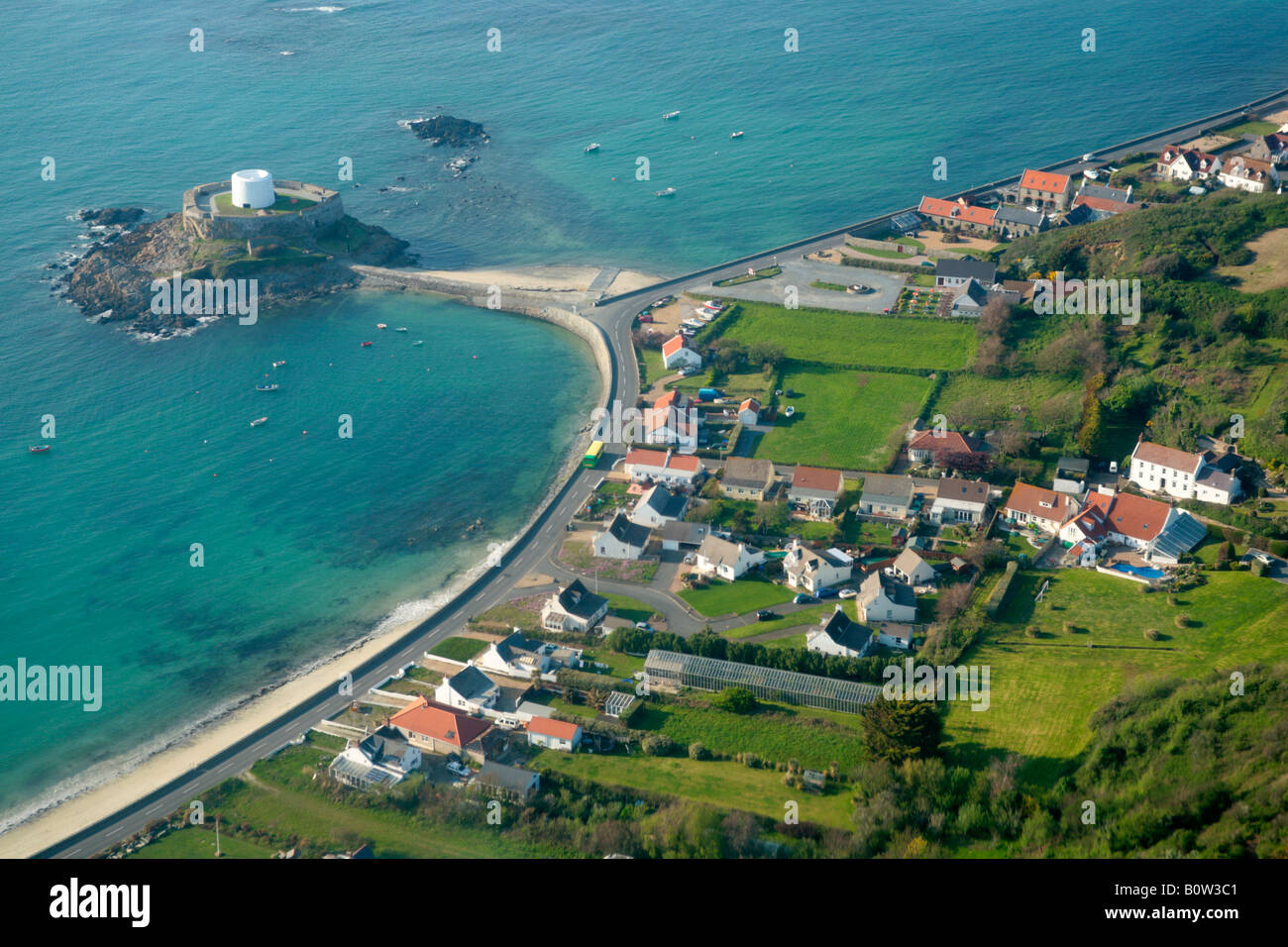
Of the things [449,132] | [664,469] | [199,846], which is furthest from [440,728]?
[449,132]

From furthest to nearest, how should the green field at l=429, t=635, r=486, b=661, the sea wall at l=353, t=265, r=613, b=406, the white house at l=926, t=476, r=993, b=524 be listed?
the sea wall at l=353, t=265, r=613, b=406 → the white house at l=926, t=476, r=993, b=524 → the green field at l=429, t=635, r=486, b=661

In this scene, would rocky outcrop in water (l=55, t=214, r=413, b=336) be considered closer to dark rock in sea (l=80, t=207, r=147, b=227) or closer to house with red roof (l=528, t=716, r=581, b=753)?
dark rock in sea (l=80, t=207, r=147, b=227)

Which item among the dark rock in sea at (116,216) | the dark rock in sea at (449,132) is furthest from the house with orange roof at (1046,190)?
the dark rock in sea at (116,216)

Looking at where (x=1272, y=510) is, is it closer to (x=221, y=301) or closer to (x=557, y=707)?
(x=557, y=707)

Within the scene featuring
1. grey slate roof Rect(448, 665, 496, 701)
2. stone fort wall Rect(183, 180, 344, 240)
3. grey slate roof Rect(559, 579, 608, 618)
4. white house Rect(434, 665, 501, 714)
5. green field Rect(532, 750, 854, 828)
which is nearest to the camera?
green field Rect(532, 750, 854, 828)

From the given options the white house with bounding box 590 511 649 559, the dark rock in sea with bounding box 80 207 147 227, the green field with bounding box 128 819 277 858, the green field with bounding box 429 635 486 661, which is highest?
the dark rock in sea with bounding box 80 207 147 227

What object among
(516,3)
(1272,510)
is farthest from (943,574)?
(516,3)

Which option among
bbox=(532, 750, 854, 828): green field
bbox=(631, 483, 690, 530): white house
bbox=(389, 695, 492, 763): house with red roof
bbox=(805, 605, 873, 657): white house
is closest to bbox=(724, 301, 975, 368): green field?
bbox=(631, 483, 690, 530): white house

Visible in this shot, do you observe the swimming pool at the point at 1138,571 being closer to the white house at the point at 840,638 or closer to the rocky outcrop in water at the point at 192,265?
the white house at the point at 840,638
